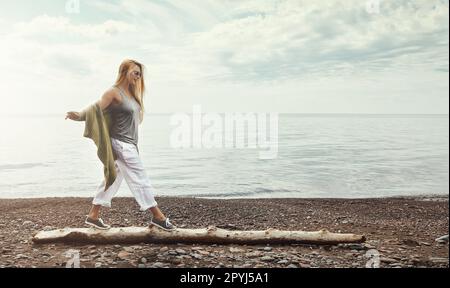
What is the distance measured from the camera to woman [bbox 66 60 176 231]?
550 cm

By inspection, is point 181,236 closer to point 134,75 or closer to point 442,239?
point 134,75

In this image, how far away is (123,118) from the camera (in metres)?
5.53

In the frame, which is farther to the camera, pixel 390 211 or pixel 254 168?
pixel 254 168

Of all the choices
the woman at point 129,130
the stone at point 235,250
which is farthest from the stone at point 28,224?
the stone at point 235,250

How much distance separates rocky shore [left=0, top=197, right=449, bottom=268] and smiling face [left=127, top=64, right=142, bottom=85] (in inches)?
78.8

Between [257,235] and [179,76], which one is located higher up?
[179,76]

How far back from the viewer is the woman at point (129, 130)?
5.50 m

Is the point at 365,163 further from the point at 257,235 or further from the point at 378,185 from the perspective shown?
the point at 257,235

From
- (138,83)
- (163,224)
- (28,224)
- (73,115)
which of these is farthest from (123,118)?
(28,224)

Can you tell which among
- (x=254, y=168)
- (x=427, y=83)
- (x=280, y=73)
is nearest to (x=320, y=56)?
(x=280, y=73)
